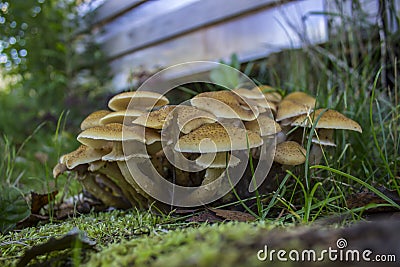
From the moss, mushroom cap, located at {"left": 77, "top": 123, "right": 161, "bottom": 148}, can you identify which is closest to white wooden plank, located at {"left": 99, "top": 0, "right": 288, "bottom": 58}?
mushroom cap, located at {"left": 77, "top": 123, "right": 161, "bottom": 148}

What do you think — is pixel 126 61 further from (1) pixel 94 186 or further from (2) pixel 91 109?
(1) pixel 94 186

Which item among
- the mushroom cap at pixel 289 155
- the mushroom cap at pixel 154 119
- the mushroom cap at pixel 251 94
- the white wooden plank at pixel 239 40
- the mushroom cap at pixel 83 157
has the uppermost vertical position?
the white wooden plank at pixel 239 40

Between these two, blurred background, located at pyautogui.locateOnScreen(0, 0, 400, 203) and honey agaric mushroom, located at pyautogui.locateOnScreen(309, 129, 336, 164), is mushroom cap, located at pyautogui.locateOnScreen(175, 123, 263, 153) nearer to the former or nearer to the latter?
honey agaric mushroom, located at pyautogui.locateOnScreen(309, 129, 336, 164)

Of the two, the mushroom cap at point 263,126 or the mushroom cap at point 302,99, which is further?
the mushroom cap at point 302,99

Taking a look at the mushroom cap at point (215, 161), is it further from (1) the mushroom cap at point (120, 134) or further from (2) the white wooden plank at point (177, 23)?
(2) the white wooden plank at point (177, 23)

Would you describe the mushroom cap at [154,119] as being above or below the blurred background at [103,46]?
below

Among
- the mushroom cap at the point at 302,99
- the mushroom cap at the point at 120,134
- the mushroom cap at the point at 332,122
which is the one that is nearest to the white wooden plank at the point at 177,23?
the mushroom cap at the point at 302,99

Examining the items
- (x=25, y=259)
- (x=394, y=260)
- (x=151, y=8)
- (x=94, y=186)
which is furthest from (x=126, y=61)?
(x=394, y=260)

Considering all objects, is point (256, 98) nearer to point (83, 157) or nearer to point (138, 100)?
point (138, 100)
